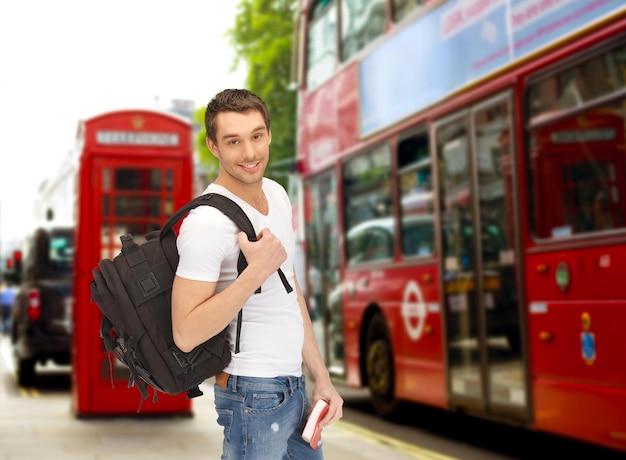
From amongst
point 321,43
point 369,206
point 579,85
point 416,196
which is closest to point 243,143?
point 579,85

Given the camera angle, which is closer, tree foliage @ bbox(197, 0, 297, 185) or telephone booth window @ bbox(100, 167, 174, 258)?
telephone booth window @ bbox(100, 167, 174, 258)

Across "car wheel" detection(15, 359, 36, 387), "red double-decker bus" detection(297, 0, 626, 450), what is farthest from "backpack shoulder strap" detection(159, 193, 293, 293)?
"car wheel" detection(15, 359, 36, 387)

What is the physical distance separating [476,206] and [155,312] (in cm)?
553

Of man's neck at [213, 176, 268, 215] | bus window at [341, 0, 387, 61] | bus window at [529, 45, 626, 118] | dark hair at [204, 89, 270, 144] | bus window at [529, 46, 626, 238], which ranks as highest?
bus window at [341, 0, 387, 61]

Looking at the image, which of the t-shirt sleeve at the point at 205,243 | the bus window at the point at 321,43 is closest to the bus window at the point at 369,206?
the bus window at the point at 321,43

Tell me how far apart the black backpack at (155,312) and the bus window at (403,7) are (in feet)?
21.9

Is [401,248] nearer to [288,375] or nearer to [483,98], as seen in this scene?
[483,98]

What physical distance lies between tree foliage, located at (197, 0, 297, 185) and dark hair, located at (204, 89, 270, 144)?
27095 millimetres

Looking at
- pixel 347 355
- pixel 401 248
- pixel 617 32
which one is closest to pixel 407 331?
pixel 401 248

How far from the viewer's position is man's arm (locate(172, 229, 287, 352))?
8.38 feet

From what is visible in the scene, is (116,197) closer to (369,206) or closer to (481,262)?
(369,206)

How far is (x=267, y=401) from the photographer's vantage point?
2.70 m

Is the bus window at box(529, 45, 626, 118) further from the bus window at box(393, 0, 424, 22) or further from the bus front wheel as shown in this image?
the bus front wheel

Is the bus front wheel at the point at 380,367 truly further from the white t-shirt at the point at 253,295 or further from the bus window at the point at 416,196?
the white t-shirt at the point at 253,295
